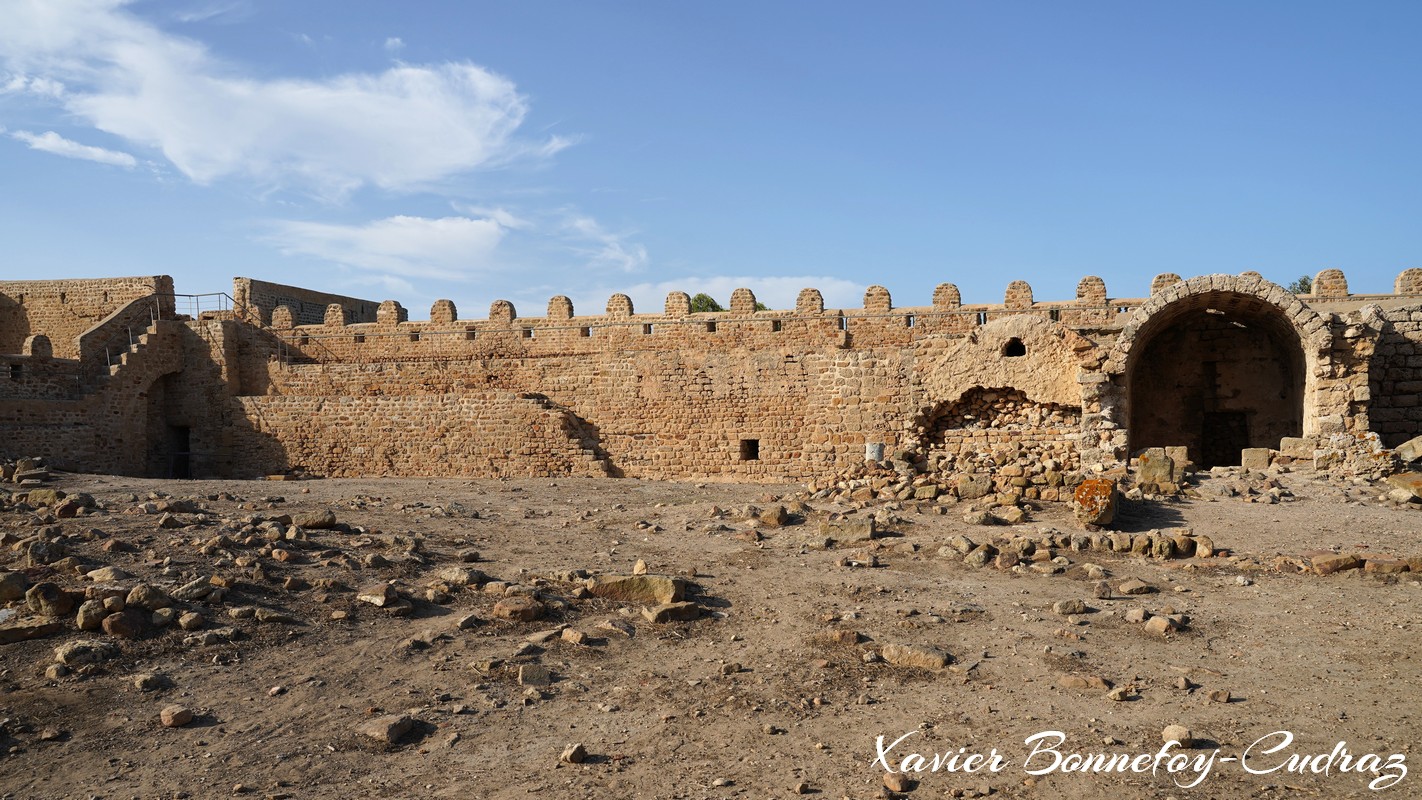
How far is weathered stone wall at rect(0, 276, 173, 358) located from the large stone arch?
25164 mm

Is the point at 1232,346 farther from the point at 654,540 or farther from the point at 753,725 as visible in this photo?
the point at 753,725

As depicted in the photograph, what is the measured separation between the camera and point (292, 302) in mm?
26969

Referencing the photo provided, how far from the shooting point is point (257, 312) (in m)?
23.2

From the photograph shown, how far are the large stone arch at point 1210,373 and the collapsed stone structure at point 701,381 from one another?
4 cm

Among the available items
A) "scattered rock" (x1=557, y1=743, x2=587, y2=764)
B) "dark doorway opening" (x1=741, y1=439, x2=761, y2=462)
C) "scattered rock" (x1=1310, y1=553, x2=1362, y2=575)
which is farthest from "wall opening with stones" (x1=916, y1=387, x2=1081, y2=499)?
"scattered rock" (x1=557, y1=743, x2=587, y2=764)

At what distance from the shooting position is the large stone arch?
1295cm

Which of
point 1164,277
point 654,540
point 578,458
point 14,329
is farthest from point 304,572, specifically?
point 14,329

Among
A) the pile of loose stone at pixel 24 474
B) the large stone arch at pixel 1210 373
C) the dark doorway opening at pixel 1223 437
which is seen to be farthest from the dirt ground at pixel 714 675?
the dark doorway opening at pixel 1223 437

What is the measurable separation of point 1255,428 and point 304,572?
15.0 m

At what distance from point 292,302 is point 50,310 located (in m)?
5.98

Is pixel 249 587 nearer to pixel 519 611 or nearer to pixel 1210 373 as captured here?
pixel 519 611

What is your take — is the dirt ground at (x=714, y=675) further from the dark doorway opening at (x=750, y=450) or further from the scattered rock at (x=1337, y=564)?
the dark doorway opening at (x=750, y=450)

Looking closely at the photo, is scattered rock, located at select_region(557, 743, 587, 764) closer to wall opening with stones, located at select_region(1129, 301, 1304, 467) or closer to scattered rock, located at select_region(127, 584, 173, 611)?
scattered rock, located at select_region(127, 584, 173, 611)

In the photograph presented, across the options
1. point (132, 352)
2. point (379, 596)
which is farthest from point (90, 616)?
point (132, 352)
